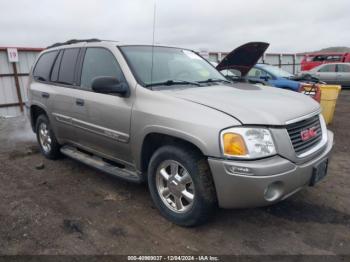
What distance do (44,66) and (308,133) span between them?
4.21 meters

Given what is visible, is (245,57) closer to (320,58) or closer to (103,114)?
(103,114)

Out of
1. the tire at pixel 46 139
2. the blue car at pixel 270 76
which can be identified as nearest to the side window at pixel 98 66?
the tire at pixel 46 139

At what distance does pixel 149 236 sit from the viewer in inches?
125

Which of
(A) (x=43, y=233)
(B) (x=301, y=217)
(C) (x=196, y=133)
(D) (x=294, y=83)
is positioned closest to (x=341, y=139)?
(D) (x=294, y=83)

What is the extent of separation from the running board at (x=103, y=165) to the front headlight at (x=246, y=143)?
1269mm

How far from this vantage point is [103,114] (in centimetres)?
387

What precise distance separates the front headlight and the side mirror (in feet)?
4.30

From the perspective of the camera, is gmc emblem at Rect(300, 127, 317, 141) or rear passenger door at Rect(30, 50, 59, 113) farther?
rear passenger door at Rect(30, 50, 59, 113)

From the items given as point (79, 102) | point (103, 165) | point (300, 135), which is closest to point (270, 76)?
point (79, 102)

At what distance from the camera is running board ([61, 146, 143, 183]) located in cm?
371

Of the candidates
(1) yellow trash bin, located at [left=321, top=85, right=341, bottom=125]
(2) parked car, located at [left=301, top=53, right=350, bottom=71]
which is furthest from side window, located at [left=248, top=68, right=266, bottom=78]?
(2) parked car, located at [left=301, top=53, right=350, bottom=71]

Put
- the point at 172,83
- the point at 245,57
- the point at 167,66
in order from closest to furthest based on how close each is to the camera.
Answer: the point at 172,83, the point at 167,66, the point at 245,57

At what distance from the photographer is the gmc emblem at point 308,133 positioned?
312 cm

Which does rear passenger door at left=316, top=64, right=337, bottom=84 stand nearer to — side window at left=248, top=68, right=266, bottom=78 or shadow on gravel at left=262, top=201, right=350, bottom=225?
side window at left=248, top=68, right=266, bottom=78
